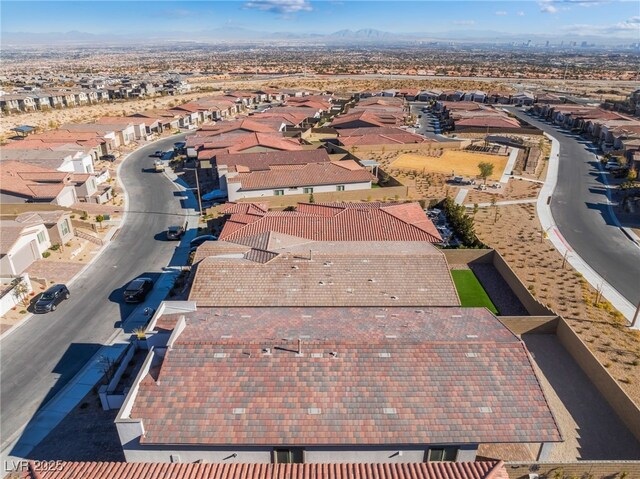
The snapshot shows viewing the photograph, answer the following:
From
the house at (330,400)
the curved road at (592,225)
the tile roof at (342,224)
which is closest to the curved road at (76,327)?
the tile roof at (342,224)

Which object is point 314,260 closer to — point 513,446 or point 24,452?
point 513,446

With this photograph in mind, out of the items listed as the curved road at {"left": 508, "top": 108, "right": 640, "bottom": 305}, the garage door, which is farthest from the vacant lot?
the garage door

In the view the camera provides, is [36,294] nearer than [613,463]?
No

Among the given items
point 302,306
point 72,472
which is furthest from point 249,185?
point 72,472

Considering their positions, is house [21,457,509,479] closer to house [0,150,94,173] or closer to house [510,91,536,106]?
house [0,150,94,173]

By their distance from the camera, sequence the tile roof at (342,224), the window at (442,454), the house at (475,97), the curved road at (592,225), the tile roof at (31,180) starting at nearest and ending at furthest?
the window at (442,454)
the tile roof at (342,224)
the curved road at (592,225)
the tile roof at (31,180)
the house at (475,97)

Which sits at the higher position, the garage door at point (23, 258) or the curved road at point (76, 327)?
the garage door at point (23, 258)

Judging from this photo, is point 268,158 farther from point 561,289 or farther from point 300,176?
point 561,289

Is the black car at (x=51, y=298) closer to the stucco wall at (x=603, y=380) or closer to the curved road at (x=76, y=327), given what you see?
the curved road at (x=76, y=327)
